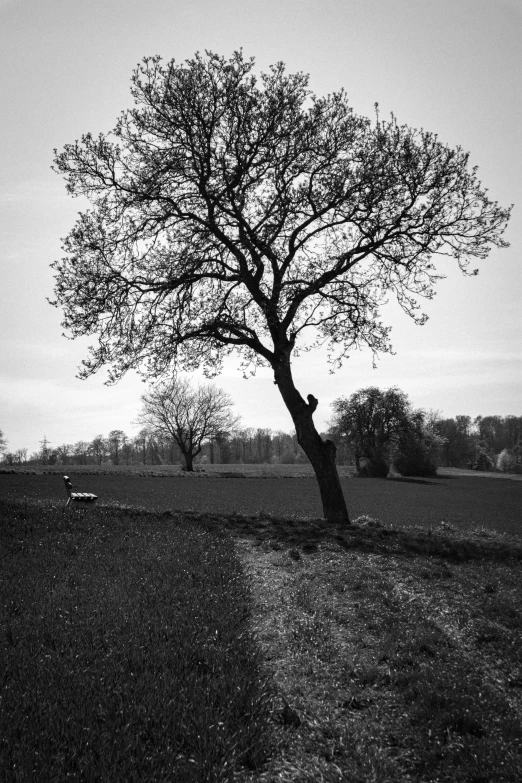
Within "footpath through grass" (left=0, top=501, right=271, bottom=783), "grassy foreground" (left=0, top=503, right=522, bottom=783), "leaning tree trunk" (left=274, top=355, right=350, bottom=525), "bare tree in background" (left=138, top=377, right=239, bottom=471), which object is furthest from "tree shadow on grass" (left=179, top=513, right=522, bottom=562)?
"bare tree in background" (left=138, top=377, right=239, bottom=471)

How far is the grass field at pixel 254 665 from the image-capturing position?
3.73 m

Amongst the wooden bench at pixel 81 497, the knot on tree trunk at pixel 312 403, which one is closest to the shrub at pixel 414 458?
the knot on tree trunk at pixel 312 403

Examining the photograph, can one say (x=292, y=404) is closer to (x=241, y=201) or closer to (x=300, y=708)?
(x=241, y=201)

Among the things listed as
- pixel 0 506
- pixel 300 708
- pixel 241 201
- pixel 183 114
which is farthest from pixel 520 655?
pixel 183 114

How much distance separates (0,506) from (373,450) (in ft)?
Result: 215

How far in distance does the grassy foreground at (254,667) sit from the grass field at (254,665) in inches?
0.7

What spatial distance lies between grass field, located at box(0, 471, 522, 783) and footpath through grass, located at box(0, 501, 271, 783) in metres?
0.02

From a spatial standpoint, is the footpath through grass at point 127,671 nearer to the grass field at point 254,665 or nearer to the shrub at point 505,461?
the grass field at point 254,665

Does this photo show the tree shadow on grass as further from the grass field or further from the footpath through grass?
the footpath through grass

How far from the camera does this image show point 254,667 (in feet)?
16.7

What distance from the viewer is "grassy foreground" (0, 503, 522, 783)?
373 cm

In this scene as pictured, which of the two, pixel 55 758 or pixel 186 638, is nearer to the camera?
pixel 55 758

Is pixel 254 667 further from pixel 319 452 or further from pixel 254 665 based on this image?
pixel 319 452

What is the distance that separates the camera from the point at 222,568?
28.4 feet
